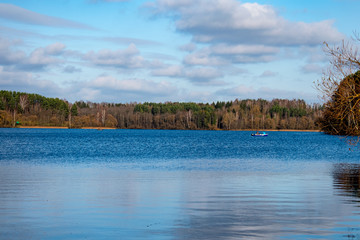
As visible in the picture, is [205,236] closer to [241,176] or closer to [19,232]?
[19,232]

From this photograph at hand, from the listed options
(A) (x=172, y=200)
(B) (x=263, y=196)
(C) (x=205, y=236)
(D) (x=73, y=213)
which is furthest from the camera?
(B) (x=263, y=196)

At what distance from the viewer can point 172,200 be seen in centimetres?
1852

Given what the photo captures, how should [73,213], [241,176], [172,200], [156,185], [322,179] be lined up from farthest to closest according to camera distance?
[241,176] < [322,179] < [156,185] < [172,200] < [73,213]

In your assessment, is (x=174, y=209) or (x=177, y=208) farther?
(x=177, y=208)

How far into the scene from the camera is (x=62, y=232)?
40.7ft

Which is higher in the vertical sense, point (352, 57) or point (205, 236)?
point (352, 57)

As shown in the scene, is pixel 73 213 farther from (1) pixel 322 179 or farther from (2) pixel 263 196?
(1) pixel 322 179

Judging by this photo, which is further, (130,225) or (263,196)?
(263,196)

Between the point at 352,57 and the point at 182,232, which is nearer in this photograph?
the point at 182,232

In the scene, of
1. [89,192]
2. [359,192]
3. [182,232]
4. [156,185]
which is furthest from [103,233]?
[359,192]

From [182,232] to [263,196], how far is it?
8374 millimetres

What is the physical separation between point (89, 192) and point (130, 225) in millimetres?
7915

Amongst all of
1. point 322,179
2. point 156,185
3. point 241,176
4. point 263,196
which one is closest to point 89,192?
point 156,185

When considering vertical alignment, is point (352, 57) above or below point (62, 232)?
above
